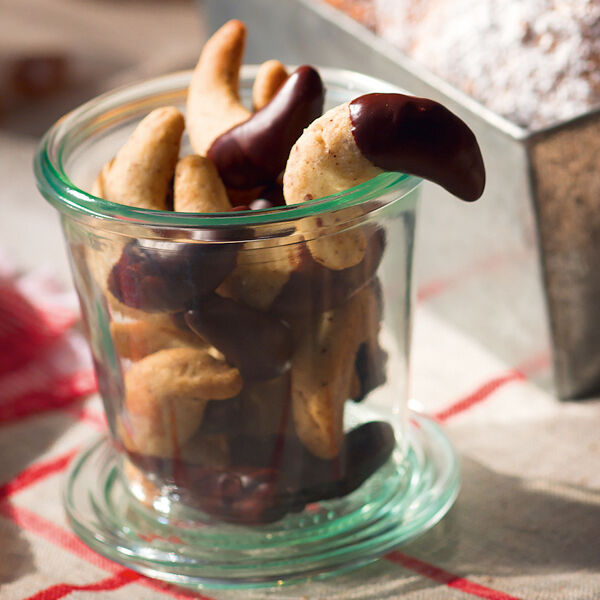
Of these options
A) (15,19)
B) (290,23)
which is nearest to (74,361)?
(290,23)

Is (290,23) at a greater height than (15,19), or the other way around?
(290,23)

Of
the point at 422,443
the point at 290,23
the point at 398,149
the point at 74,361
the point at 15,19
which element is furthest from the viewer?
the point at 15,19

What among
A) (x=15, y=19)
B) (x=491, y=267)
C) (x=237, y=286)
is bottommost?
(x=15, y=19)

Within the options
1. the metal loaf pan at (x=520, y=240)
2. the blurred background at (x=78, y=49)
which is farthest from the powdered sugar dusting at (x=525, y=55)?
the blurred background at (x=78, y=49)

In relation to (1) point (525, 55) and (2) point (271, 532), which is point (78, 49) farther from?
(2) point (271, 532)

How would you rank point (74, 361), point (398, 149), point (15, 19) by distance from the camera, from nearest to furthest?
point (398, 149), point (74, 361), point (15, 19)

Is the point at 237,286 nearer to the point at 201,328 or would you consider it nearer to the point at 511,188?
the point at 201,328

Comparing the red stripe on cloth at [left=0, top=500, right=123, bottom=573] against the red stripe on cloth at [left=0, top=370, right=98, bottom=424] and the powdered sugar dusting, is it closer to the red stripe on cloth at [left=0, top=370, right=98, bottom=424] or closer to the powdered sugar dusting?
the red stripe on cloth at [left=0, top=370, right=98, bottom=424]

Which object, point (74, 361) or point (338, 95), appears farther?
point (74, 361)
